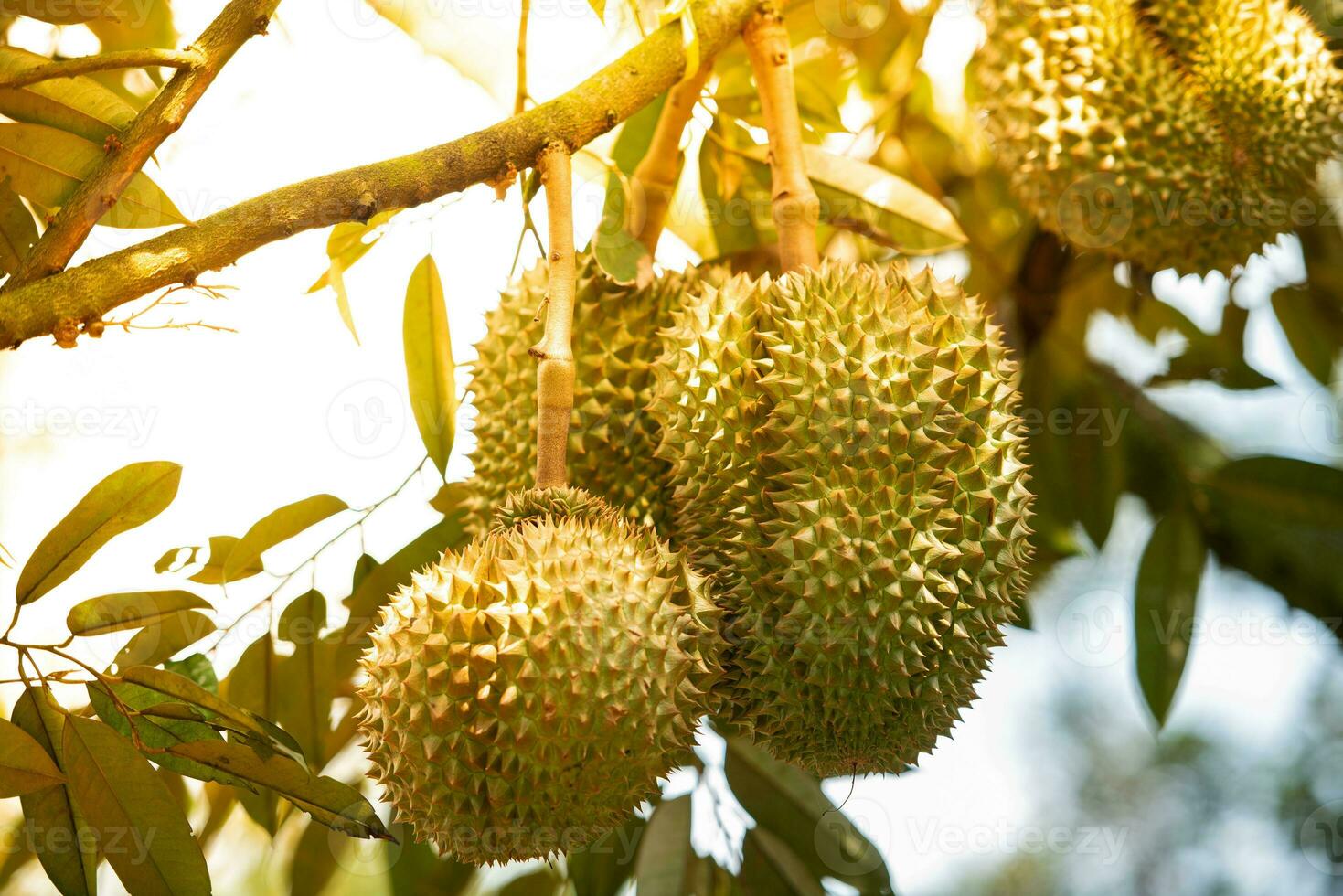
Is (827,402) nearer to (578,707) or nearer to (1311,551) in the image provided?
(578,707)

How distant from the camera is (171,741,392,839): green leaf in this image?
77 centimetres

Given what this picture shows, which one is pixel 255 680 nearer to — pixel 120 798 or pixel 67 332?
pixel 120 798

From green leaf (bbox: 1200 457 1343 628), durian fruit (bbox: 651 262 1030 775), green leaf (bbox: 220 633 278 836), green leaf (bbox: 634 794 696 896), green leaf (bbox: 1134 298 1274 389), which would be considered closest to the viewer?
durian fruit (bbox: 651 262 1030 775)

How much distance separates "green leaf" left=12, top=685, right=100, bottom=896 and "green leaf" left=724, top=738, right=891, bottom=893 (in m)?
0.71

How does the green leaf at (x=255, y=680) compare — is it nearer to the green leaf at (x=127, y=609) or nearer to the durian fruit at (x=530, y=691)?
the green leaf at (x=127, y=609)

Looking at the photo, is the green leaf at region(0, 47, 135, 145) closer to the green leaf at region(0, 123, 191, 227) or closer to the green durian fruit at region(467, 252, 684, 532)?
the green leaf at region(0, 123, 191, 227)

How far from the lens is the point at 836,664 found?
0.85m

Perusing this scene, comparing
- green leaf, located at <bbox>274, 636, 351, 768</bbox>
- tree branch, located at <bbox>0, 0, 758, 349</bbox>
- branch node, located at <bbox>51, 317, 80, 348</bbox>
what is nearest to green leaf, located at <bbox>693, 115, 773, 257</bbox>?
tree branch, located at <bbox>0, 0, 758, 349</bbox>

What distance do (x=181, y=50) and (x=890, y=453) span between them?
0.60 m

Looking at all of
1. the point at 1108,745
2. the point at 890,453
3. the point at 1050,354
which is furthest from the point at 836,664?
the point at 1108,745

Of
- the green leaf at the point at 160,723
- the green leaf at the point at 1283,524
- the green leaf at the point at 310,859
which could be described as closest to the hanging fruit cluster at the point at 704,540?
the green leaf at the point at 160,723

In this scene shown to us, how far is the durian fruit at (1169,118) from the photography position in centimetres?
127

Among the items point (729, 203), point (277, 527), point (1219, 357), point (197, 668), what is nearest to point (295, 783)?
point (197, 668)

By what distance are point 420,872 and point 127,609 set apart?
526 mm
